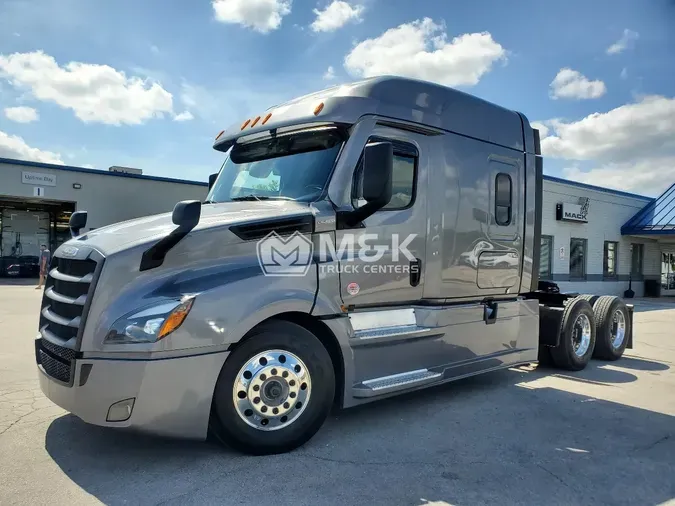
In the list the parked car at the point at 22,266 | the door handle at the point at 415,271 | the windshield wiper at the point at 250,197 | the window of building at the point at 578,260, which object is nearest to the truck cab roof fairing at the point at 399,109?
the windshield wiper at the point at 250,197

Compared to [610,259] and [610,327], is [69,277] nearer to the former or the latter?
[610,327]

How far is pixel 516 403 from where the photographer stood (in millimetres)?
Answer: 5660

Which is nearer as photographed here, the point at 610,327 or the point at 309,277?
the point at 309,277

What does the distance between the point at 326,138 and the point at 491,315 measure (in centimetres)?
275

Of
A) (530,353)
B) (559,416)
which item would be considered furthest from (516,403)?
(530,353)

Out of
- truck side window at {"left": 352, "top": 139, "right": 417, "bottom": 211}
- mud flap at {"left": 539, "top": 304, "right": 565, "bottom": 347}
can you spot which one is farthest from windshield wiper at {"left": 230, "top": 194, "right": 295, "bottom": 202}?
mud flap at {"left": 539, "top": 304, "right": 565, "bottom": 347}

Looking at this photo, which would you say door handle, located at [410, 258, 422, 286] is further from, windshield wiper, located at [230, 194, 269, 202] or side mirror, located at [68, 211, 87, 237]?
side mirror, located at [68, 211, 87, 237]

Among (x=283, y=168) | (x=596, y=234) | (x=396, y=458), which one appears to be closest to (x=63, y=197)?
(x=283, y=168)

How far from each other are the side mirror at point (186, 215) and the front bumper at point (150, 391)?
35.6 inches

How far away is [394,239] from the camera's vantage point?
4.77m

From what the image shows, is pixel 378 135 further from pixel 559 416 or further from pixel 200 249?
pixel 559 416

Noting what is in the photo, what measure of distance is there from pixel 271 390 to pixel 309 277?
2.94 feet

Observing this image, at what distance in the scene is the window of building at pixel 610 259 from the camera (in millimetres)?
25391

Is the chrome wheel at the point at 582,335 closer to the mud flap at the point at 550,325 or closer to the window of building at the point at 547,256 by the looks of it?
the mud flap at the point at 550,325
